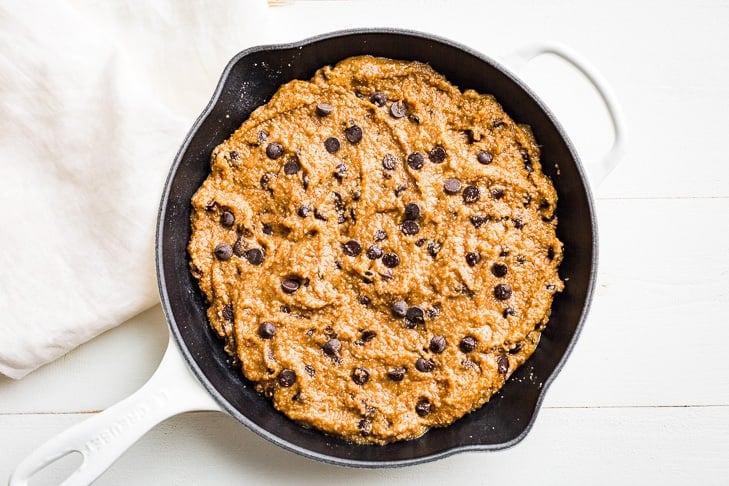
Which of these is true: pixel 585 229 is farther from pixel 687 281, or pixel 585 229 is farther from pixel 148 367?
pixel 148 367

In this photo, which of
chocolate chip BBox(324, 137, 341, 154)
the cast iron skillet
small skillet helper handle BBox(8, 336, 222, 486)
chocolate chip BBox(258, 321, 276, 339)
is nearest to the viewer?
small skillet helper handle BBox(8, 336, 222, 486)

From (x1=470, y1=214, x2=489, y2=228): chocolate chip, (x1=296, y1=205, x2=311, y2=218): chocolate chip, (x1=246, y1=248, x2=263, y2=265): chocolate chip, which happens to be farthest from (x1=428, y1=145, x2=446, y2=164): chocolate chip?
(x1=246, y1=248, x2=263, y2=265): chocolate chip

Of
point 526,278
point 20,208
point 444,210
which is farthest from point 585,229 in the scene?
point 20,208

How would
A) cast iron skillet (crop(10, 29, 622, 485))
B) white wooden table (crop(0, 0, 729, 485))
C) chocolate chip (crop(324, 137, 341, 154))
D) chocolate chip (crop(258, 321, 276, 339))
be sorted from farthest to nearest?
1. white wooden table (crop(0, 0, 729, 485))
2. chocolate chip (crop(324, 137, 341, 154))
3. chocolate chip (crop(258, 321, 276, 339))
4. cast iron skillet (crop(10, 29, 622, 485))

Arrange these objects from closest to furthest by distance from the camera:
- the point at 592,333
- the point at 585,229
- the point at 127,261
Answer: the point at 585,229 < the point at 127,261 < the point at 592,333

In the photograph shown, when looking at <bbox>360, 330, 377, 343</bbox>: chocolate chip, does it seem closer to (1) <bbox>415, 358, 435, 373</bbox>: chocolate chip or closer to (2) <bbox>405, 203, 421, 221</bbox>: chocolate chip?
(1) <bbox>415, 358, 435, 373</bbox>: chocolate chip
